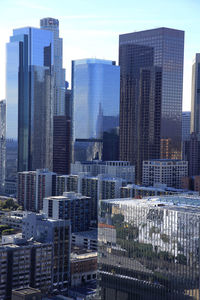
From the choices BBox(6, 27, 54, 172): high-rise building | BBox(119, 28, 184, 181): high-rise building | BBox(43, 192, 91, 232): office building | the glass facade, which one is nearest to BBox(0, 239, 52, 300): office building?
the glass facade

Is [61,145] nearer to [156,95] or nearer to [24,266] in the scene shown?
[156,95]

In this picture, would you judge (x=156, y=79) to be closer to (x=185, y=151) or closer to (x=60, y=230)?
(x=185, y=151)

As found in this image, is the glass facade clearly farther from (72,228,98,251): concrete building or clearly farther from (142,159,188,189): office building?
(142,159,188,189): office building

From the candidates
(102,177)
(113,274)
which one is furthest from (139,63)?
(113,274)

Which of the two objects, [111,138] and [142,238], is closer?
[142,238]

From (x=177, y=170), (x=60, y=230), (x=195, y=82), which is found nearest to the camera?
(x=60, y=230)

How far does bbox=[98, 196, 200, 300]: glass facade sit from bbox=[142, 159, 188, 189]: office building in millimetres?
68315

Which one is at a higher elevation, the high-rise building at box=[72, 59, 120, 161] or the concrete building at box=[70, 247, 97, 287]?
the high-rise building at box=[72, 59, 120, 161]

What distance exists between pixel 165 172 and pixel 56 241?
57.8 metres

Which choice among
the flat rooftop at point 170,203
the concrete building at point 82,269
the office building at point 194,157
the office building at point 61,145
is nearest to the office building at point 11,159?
the office building at point 61,145

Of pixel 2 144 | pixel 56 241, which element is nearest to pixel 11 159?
pixel 2 144

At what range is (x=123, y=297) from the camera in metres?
55.1

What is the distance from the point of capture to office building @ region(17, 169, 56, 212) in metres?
130

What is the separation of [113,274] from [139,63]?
385ft
